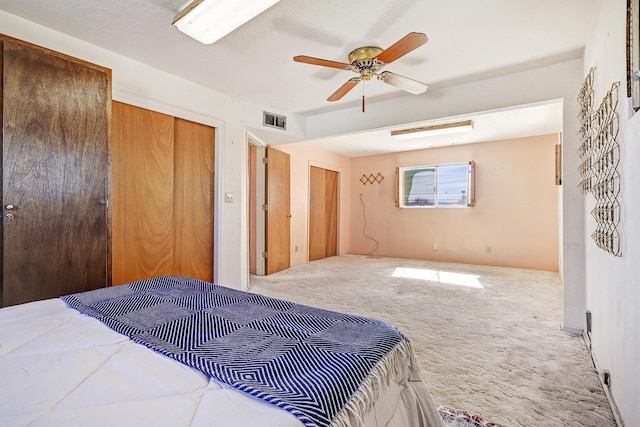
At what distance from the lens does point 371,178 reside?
21.6ft

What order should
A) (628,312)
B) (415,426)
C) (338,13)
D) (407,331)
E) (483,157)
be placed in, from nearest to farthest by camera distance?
(415,426), (628,312), (338,13), (407,331), (483,157)

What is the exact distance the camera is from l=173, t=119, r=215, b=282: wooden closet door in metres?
3.05

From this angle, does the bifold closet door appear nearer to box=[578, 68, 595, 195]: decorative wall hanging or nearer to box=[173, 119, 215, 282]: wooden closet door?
box=[173, 119, 215, 282]: wooden closet door

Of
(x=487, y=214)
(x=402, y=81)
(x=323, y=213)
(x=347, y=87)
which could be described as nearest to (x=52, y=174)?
(x=347, y=87)

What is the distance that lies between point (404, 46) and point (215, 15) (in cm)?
118

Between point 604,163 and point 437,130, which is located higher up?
point 437,130

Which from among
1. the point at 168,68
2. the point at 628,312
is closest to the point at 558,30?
the point at 628,312

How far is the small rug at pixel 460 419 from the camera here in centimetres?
138

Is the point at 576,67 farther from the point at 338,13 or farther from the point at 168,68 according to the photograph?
the point at 168,68

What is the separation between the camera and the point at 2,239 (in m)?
1.74

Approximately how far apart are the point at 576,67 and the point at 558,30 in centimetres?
62

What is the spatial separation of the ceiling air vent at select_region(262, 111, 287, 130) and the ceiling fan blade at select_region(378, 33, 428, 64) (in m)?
1.91

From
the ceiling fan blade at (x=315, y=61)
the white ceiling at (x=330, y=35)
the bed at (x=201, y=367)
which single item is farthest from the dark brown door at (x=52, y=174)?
the ceiling fan blade at (x=315, y=61)

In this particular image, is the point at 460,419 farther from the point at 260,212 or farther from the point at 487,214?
the point at 487,214
